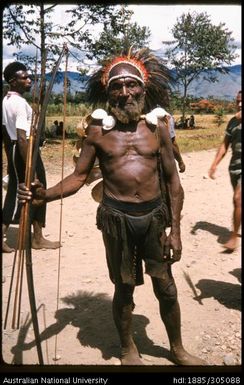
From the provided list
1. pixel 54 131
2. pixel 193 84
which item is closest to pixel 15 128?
pixel 54 131

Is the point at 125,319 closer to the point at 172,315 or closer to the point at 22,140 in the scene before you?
the point at 172,315

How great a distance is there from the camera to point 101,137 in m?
2.85

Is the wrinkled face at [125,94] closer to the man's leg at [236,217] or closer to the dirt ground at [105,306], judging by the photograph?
the dirt ground at [105,306]

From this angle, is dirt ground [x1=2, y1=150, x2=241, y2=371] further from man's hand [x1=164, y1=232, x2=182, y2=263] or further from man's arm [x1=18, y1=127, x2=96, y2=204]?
man's hand [x1=164, y1=232, x2=182, y2=263]

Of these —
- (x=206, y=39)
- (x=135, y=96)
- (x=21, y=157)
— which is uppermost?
(x=206, y=39)

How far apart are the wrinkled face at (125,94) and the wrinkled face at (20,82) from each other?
7.45 ft

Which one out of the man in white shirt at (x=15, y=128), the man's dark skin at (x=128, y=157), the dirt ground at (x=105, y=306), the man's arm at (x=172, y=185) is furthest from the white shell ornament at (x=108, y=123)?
the man in white shirt at (x=15, y=128)

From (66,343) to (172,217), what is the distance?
1396 mm

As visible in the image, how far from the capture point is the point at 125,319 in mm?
3084

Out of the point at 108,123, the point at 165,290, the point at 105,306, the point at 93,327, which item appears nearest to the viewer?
the point at 108,123

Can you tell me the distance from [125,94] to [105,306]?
2117 mm

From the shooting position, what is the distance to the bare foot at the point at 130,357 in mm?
3127
